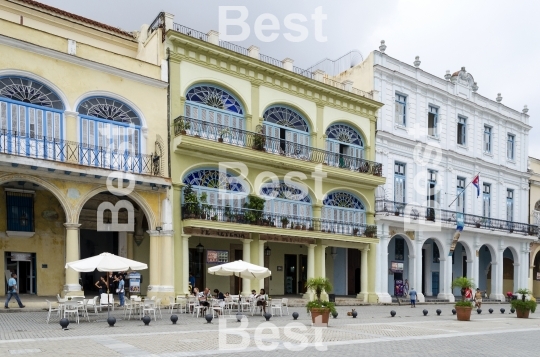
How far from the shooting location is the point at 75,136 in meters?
19.4

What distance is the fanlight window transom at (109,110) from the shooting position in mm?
20078

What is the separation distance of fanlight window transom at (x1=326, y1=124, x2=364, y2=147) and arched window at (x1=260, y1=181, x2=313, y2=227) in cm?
381

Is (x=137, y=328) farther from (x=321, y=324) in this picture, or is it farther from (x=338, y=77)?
(x=338, y=77)

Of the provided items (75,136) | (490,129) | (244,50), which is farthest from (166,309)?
(490,129)

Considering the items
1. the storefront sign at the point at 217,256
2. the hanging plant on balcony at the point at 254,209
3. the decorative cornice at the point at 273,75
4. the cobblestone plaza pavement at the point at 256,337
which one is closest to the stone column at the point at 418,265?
the decorative cornice at the point at 273,75

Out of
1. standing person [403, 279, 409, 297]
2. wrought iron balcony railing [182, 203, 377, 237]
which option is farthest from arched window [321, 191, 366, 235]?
standing person [403, 279, 409, 297]

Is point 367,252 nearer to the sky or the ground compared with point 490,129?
nearer to the ground

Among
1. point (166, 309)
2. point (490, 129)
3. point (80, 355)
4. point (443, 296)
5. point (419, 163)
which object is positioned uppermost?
point (490, 129)

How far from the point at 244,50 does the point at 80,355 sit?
687 inches

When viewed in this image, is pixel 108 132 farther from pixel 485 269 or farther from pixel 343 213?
pixel 485 269

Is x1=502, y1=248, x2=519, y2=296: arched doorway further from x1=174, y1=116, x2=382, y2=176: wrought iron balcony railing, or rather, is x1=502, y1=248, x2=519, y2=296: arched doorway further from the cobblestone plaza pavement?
the cobblestone plaza pavement

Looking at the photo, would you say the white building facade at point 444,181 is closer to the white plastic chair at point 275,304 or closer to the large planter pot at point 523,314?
the large planter pot at point 523,314

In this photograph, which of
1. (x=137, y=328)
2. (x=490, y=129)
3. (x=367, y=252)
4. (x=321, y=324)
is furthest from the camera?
(x=490, y=129)

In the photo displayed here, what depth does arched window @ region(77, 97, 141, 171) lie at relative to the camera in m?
19.7
